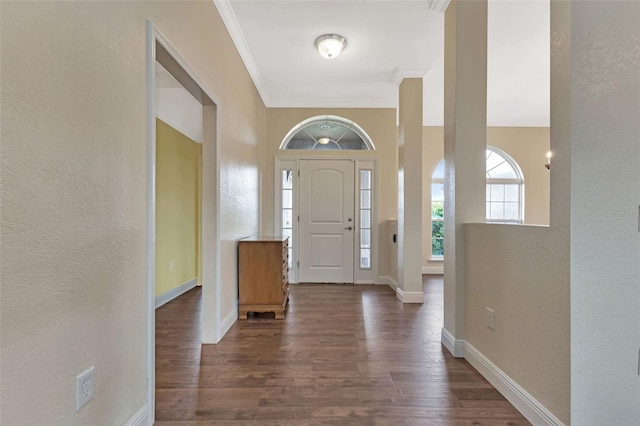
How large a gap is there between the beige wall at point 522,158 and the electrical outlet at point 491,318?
3850mm

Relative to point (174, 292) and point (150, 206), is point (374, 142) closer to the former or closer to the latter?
point (174, 292)

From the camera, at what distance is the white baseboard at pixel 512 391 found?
145 cm

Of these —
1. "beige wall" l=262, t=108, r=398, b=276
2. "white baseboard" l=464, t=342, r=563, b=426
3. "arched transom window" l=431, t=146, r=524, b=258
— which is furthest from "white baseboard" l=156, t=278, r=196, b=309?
"arched transom window" l=431, t=146, r=524, b=258

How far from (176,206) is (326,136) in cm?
243

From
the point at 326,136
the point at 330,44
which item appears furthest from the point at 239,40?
the point at 326,136

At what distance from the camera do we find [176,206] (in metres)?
4.01

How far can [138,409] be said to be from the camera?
1415mm

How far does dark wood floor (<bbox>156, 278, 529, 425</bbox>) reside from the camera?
1590mm

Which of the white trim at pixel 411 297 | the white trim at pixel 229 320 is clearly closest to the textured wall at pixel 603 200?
the white trim at pixel 229 320

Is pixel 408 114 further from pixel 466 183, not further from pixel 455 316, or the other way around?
pixel 455 316

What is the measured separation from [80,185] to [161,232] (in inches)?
112

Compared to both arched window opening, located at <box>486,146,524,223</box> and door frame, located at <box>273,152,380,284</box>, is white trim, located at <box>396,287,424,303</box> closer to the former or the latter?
door frame, located at <box>273,152,380,284</box>

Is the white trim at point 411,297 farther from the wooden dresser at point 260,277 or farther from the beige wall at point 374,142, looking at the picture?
the wooden dresser at point 260,277

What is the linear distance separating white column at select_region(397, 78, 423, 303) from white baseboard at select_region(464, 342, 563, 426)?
1.57 meters
